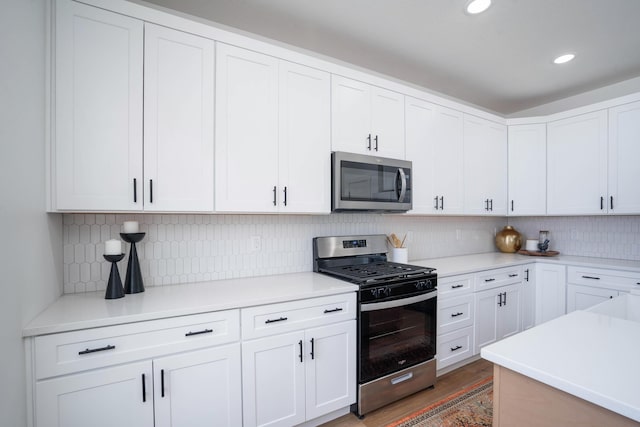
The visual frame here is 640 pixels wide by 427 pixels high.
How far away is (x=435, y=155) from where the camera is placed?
9.40ft

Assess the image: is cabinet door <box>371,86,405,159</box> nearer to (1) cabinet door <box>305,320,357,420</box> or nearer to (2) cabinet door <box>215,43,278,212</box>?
(2) cabinet door <box>215,43,278,212</box>

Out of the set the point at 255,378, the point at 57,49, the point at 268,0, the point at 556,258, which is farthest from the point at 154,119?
the point at 556,258

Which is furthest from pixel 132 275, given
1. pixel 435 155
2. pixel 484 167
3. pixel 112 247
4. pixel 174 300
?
pixel 484 167

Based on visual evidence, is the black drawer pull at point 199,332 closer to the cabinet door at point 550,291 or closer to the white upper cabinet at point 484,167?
the white upper cabinet at point 484,167

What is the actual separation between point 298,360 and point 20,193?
157 cm

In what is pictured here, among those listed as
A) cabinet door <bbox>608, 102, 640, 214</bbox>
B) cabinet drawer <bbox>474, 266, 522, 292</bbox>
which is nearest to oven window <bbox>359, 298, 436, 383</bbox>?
cabinet drawer <bbox>474, 266, 522, 292</bbox>

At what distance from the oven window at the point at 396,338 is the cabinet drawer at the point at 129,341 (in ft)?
2.92

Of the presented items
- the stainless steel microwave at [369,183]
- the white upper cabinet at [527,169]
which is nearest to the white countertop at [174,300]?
the stainless steel microwave at [369,183]

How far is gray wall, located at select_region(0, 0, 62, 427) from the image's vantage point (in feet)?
3.58

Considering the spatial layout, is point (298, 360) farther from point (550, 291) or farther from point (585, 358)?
point (550, 291)

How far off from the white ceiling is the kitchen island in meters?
2.02

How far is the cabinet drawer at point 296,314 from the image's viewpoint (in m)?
1.64

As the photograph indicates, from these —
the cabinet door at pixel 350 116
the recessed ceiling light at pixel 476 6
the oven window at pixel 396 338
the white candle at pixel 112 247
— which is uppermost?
the recessed ceiling light at pixel 476 6

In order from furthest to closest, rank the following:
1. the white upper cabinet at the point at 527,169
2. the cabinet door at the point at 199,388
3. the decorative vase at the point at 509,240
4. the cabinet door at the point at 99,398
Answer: the decorative vase at the point at 509,240 → the white upper cabinet at the point at 527,169 → the cabinet door at the point at 199,388 → the cabinet door at the point at 99,398
